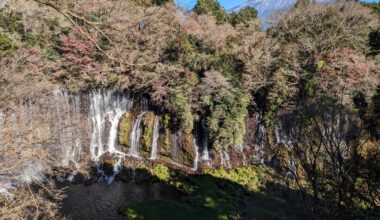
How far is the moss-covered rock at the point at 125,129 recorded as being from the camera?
62.6ft

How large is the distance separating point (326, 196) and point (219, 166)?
1453 centimetres

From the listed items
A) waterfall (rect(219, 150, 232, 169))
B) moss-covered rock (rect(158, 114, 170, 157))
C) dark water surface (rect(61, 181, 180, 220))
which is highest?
moss-covered rock (rect(158, 114, 170, 157))

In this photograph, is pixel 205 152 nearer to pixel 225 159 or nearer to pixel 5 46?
pixel 225 159

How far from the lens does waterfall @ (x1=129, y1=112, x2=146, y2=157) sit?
18969 millimetres

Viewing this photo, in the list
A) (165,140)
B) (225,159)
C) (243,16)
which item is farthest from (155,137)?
(243,16)

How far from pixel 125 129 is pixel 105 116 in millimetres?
1669

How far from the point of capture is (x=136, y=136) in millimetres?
19188

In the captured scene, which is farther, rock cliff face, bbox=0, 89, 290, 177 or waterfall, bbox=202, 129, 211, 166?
waterfall, bbox=202, 129, 211, 166

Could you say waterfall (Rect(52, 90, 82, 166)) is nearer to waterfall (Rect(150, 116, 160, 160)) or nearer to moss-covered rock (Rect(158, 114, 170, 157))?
waterfall (Rect(150, 116, 160, 160))

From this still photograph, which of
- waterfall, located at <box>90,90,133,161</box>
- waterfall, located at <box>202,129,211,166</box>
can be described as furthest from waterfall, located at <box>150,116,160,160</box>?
waterfall, located at <box>202,129,211,166</box>

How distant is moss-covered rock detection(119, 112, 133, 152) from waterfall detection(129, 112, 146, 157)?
0.27m

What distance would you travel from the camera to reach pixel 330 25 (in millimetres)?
21109

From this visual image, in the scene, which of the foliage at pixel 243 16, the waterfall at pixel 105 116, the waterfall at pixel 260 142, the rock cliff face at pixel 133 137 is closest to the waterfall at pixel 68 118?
the rock cliff face at pixel 133 137

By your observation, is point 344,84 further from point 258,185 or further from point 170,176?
point 170,176
